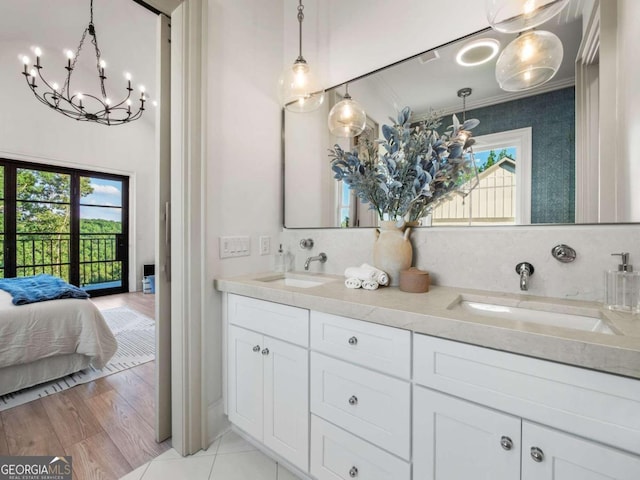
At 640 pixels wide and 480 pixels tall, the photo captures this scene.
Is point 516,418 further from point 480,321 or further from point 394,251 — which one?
point 394,251

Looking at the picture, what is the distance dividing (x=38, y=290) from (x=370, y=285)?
267 centimetres

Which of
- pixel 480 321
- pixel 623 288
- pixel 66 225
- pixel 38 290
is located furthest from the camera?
pixel 66 225

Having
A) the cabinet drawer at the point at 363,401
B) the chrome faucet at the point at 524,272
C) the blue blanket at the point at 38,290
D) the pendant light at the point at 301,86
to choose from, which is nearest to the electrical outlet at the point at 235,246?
the cabinet drawer at the point at 363,401

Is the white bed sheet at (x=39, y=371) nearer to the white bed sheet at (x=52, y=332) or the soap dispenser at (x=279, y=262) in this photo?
the white bed sheet at (x=52, y=332)

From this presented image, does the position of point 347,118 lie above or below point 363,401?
above

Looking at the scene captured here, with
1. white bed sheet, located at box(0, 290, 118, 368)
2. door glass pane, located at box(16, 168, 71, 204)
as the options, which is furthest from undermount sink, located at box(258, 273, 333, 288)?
door glass pane, located at box(16, 168, 71, 204)

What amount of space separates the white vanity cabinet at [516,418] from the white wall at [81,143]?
185 inches

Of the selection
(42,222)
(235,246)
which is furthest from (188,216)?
(42,222)

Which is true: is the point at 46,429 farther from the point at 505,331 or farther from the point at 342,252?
Answer: the point at 505,331

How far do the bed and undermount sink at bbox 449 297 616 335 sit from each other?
2.62 m

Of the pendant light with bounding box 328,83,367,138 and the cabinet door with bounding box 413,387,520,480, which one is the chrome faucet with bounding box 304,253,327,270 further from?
the cabinet door with bounding box 413,387,520,480

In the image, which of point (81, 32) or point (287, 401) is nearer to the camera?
point (287, 401)

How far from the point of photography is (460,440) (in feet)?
2.62

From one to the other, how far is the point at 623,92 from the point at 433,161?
630 millimetres
